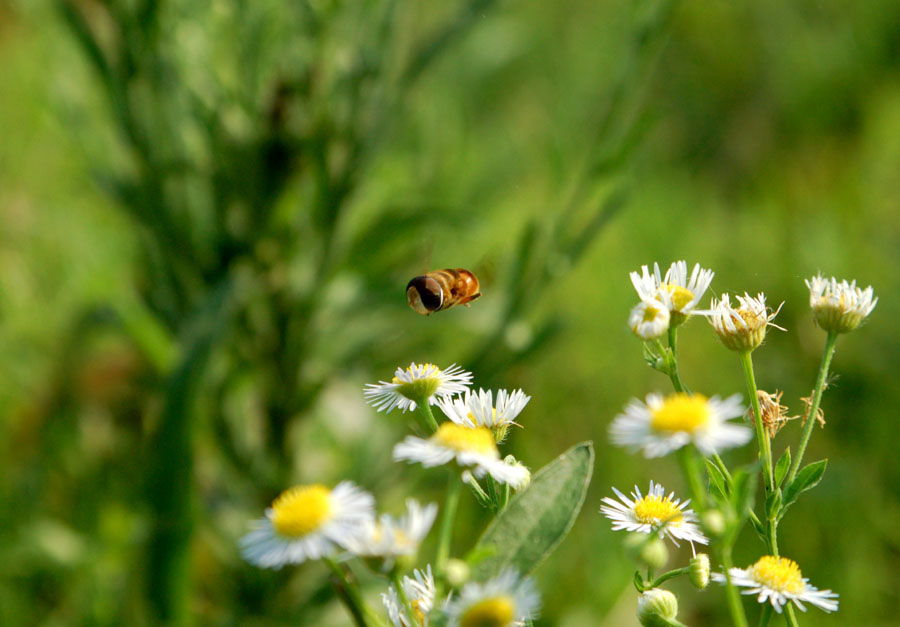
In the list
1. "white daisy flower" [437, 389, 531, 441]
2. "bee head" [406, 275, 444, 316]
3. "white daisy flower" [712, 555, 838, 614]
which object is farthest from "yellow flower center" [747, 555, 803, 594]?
"bee head" [406, 275, 444, 316]

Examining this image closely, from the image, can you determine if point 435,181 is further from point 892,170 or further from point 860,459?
point 892,170

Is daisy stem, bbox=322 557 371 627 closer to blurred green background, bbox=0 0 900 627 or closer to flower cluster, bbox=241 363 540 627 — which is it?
flower cluster, bbox=241 363 540 627

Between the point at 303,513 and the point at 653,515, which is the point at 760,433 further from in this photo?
the point at 303,513

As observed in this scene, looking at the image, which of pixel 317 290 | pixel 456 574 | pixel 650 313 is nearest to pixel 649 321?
pixel 650 313

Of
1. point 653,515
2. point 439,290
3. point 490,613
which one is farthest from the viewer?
point 439,290

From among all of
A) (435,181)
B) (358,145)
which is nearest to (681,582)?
(435,181)

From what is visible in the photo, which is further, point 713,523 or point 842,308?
point 842,308

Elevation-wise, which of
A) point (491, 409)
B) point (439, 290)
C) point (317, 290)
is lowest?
point (491, 409)

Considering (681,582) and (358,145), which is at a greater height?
(358,145)
